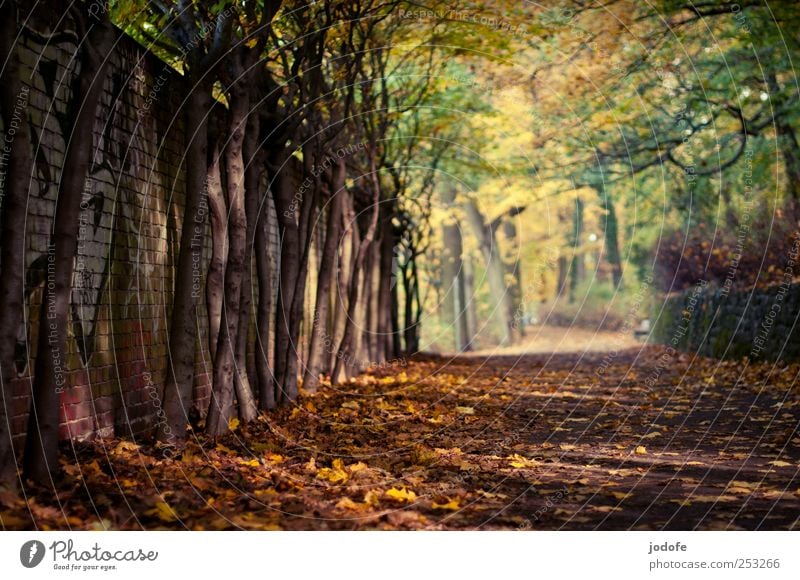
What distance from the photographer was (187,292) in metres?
7.31

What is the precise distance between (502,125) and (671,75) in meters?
5.82

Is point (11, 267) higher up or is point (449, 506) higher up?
point (11, 267)

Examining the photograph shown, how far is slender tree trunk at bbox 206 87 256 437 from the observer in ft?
26.2

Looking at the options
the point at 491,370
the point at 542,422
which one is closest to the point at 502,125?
the point at 491,370

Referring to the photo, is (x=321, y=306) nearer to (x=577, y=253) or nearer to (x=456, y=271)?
(x=456, y=271)

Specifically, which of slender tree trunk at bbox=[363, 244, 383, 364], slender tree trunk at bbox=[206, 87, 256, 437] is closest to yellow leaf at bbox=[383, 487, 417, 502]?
slender tree trunk at bbox=[206, 87, 256, 437]

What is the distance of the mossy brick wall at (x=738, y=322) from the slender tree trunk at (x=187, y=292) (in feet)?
28.0

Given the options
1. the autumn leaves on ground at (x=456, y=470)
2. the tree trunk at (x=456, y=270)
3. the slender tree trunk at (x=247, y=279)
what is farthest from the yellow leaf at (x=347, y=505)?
the tree trunk at (x=456, y=270)

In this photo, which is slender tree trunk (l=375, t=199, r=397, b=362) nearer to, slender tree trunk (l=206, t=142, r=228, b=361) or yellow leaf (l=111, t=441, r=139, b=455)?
slender tree trunk (l=206, t=142, r=228, b=361)

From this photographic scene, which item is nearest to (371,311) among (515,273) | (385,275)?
(385,275)

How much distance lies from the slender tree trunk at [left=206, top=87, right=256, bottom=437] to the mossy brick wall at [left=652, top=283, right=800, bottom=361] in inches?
312

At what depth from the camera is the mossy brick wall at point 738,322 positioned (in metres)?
14.3

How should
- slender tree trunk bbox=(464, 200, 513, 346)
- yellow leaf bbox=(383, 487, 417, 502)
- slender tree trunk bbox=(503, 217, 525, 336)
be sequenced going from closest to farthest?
yellow leaf bbox=(383, 487, 417, 502) < slender tree trunk bbox=(464, 200, 513, 346) < slender tree trunk bbox=(503, 217, 525, 336)

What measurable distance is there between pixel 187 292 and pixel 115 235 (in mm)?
737
